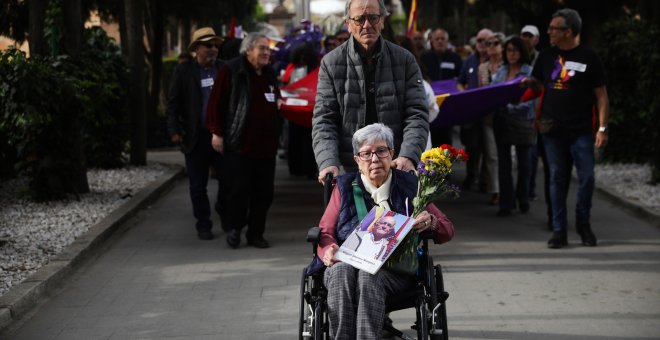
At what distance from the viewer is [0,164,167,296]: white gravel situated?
9.01 meters

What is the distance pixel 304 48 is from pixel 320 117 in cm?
904

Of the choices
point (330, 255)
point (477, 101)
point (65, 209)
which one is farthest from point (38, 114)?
point (330, 255)

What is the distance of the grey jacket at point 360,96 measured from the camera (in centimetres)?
674

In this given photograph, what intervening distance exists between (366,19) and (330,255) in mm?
1558

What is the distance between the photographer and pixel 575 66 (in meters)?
9.71

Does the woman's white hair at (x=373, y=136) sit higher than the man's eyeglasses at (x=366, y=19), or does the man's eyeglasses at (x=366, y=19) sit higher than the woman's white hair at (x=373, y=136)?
the man's eyeglasses at (x=366, y=19)

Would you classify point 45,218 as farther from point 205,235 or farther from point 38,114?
point 205,235

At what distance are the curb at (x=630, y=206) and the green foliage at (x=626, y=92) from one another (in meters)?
1.07

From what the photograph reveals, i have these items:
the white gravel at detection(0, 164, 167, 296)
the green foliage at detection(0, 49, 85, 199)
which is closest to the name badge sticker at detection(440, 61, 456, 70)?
the white gravel at detection(0, 164, 167, 296)

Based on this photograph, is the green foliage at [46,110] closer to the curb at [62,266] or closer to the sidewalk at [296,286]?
the curb at [62,266]

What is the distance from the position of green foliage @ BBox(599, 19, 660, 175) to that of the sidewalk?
140 inches

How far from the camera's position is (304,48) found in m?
15.7

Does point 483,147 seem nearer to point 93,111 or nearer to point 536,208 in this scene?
point 536,208

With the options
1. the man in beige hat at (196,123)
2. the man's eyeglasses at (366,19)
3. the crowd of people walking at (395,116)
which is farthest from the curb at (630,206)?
the man's eyeglasses at (366,19)
